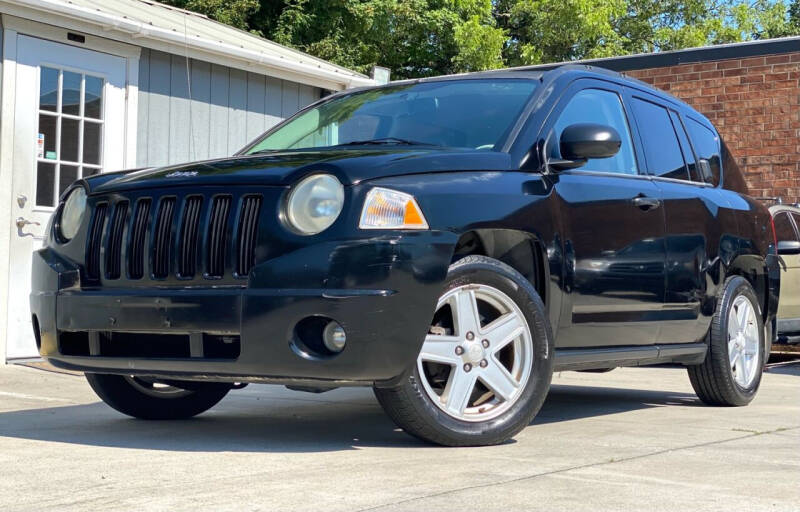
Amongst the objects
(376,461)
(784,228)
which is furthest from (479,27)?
Result: (376,461)

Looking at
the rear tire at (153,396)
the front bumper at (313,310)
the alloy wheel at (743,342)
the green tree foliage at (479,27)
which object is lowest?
the rear tire at (153,396)

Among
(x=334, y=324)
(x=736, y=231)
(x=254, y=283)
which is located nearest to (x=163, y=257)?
(x=254, y=283)

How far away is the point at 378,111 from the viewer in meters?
5.95

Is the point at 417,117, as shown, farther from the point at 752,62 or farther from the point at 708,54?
the point at 708,54

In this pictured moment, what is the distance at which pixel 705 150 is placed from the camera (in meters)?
7.13

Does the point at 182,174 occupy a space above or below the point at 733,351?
above

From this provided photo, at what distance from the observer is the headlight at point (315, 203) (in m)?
4.43

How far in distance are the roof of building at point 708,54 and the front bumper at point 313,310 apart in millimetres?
9864

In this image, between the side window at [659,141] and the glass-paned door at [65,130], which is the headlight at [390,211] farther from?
the glass-paned door at [65,130]

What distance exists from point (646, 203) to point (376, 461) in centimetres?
225

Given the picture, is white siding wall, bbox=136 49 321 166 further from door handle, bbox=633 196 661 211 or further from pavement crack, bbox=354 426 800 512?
pavement crack, bbox=354 426 800 512

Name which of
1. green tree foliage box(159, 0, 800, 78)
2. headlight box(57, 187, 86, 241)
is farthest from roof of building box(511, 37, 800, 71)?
green tree foliage box(159, 0, 800, 78)

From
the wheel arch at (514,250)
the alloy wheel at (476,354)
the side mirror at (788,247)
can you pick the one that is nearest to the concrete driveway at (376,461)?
the alloy wheel at (476,354)

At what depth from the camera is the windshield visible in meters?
5.44
